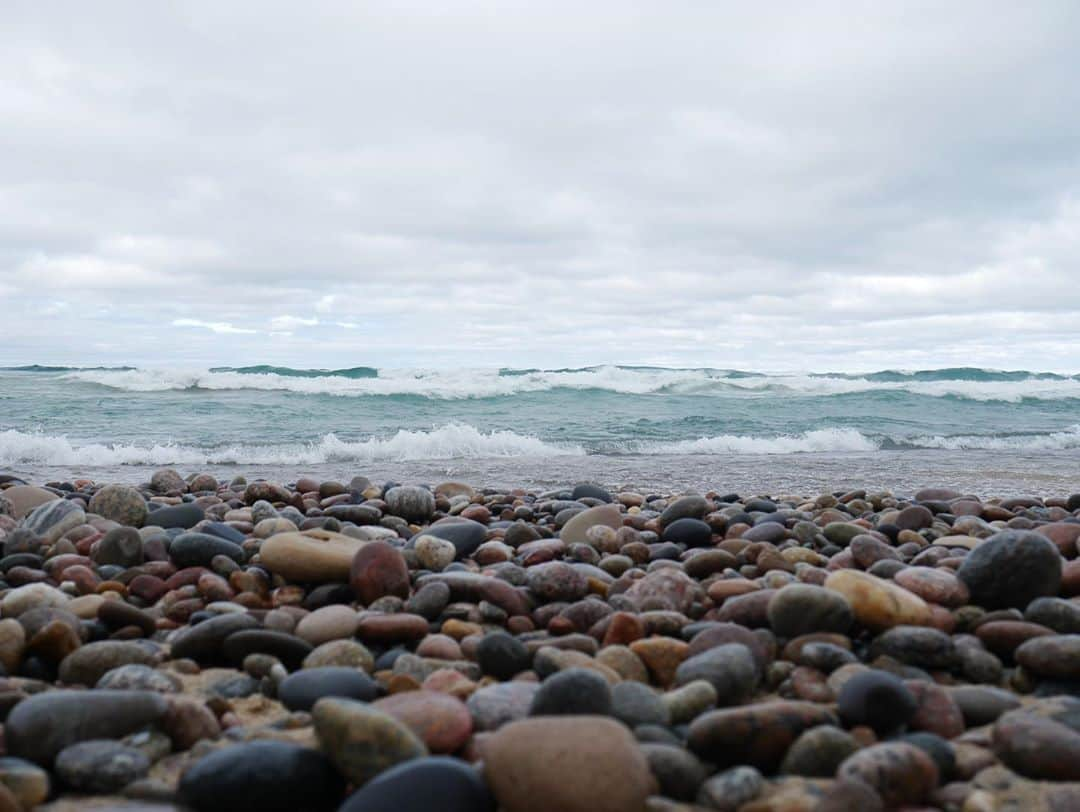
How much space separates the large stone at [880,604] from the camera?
2.06 m

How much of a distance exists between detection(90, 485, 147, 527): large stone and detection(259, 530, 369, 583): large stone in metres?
1.37

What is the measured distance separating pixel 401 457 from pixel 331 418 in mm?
4825

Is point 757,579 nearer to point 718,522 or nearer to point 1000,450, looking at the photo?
point 718,522

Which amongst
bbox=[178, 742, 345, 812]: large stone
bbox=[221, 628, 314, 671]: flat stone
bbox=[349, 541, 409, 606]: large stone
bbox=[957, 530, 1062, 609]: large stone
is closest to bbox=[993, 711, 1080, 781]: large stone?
bbox=[957, 530, 1062, 609]: large stone

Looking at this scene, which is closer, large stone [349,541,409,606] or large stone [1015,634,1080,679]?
large stone [1015,634,1080,679]

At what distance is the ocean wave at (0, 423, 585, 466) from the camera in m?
8.54

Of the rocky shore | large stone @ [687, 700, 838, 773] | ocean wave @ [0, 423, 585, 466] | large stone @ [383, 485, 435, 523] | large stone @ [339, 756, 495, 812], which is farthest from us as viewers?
ocean wave @ [0, 423, 585, 466]

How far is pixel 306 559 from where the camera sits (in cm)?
271

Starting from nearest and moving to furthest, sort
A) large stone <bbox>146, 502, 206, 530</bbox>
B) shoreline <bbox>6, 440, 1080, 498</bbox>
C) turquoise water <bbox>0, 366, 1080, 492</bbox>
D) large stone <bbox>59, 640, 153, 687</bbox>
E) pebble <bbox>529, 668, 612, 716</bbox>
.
Result: pebble <bbox>529, 668, 612, 716</bbox>
large stone <bbox>59, 640, 153, 687</bbox>
large stone <bbox>146, 502, 206, 530</bbox>
shoreline <bbox>6, 440, 1080, 498</bbox>
turquoise water <bbox>0, 366, 1080, 492</bbox>

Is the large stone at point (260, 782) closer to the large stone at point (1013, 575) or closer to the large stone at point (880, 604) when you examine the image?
the large stone at point (880, 604)

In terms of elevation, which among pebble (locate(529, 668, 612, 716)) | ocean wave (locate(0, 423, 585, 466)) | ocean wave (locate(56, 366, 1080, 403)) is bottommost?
ocean wave (locate(0, 423, 585, 466))

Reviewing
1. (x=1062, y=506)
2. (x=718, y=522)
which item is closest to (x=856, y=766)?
(x=718, y=522)

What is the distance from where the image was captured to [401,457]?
9234mm

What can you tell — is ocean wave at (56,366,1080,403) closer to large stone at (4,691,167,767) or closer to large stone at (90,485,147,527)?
large stone at (90,485,147,527)
